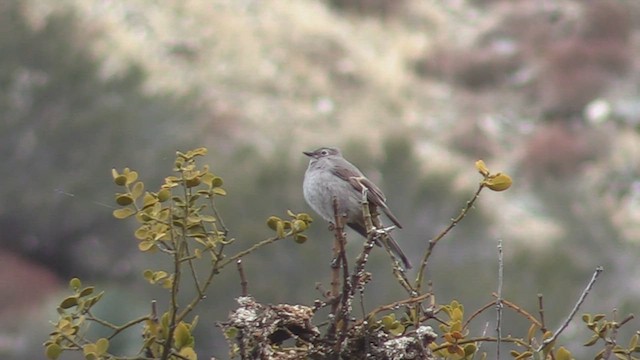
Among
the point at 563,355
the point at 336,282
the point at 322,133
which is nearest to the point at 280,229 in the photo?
the point at 336,282

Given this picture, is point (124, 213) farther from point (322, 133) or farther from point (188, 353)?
point (322, 133)

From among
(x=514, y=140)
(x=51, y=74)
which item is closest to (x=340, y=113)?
(x=514, y=140)

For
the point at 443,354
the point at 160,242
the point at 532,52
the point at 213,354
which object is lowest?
the point at 443,354

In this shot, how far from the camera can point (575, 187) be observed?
1599 centimetres

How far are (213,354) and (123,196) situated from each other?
853cm

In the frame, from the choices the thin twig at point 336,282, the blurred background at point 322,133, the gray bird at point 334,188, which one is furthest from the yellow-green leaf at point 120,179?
the blurred background at point 322,133

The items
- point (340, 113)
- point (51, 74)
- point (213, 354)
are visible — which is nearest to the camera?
point (213, 354)

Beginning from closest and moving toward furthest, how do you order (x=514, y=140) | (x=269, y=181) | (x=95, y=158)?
(x=269, y=181), (x=95, y=158), (x=514, y=140)

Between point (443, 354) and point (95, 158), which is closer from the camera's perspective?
point (443, 354)

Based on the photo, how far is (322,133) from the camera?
58.7 ft

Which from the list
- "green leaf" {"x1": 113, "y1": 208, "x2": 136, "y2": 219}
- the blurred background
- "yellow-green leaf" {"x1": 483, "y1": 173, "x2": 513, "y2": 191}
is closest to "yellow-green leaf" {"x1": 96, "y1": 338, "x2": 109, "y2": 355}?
"green leaf" {"x1": 113, "y1": 208, "x2": 136, "y2": 219}

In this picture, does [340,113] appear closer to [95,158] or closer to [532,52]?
[532,52]

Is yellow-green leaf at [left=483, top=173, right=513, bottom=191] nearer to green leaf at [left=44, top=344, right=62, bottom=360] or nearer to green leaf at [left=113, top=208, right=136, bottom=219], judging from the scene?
green leaf at [left=113, top=208, right=136, bottom=219]

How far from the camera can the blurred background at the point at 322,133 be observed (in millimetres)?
10977
